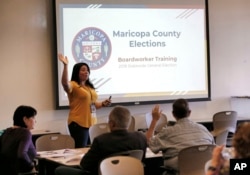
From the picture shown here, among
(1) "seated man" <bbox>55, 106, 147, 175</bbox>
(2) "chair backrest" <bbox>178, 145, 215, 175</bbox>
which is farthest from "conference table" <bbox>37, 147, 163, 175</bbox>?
(2) "chair backrest" <bbox>178, 145, 215, 175</bbox>

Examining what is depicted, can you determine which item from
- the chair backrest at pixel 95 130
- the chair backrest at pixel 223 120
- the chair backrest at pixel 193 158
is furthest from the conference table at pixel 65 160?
the chair backrest at pixel 223 120

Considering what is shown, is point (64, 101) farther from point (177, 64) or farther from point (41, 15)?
point (177, 64)

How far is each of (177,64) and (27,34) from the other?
98.8 inches

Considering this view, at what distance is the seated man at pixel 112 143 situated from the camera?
389 cm

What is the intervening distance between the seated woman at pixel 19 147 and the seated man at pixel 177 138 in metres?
1.18

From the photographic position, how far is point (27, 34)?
6805 millimetres

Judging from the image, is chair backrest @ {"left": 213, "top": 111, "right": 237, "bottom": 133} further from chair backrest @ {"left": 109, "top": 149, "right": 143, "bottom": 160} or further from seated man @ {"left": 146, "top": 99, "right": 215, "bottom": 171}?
chair backrest @ {"left": 109, "top": 149, "right": 143, "bottom": 160}

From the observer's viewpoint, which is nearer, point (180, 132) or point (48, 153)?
point (180, 132)

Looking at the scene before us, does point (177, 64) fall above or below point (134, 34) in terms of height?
below

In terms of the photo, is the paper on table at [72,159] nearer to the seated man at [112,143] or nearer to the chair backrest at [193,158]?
the seated man at [112,143]

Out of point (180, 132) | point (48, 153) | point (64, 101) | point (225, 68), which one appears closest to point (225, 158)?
point (180, 132)

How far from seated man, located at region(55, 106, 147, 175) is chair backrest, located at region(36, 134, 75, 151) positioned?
94 centimetres

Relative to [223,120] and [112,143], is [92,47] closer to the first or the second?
[223,120]

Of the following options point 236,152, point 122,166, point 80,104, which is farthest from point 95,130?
point 236,152
